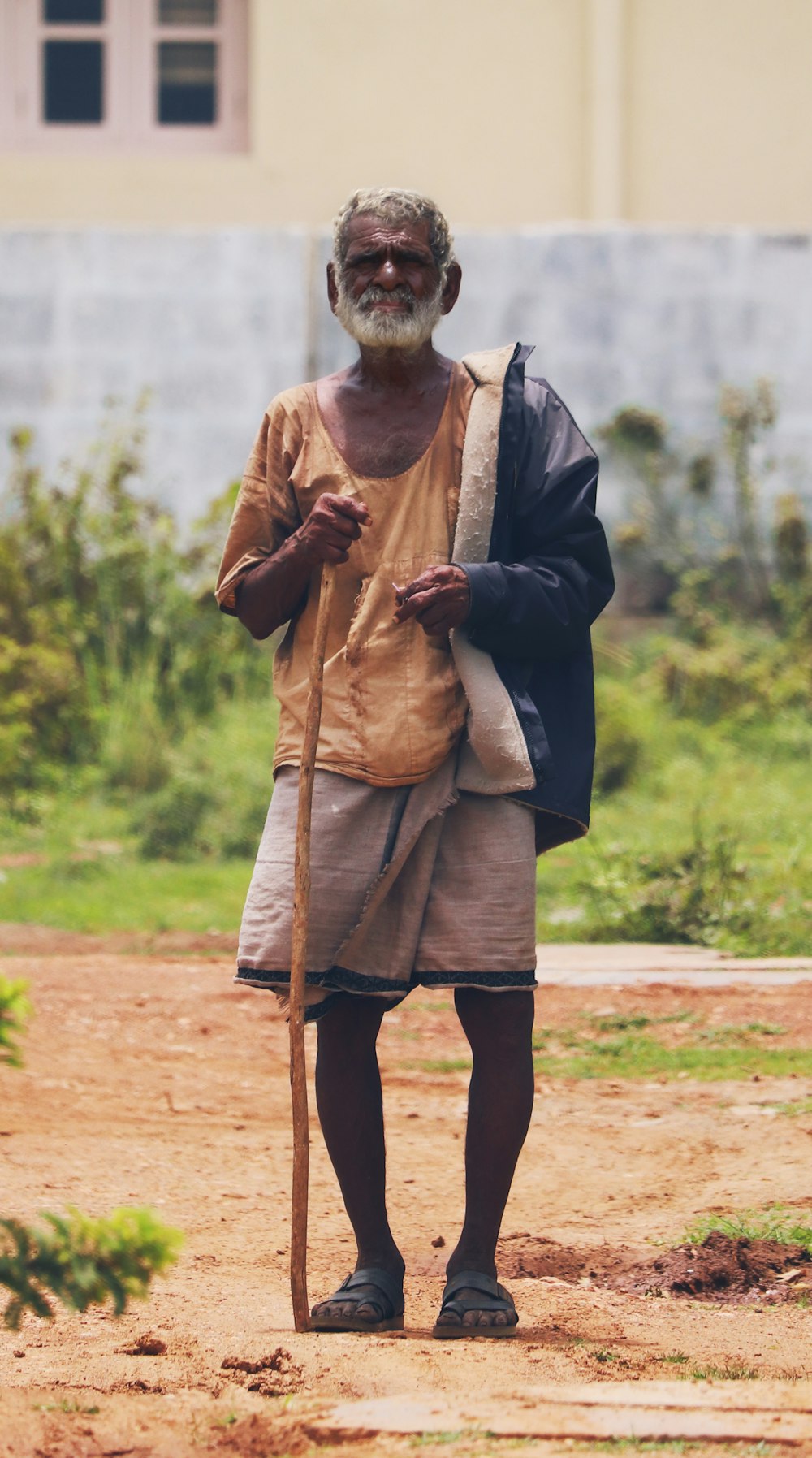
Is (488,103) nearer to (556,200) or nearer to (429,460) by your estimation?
(556,200)

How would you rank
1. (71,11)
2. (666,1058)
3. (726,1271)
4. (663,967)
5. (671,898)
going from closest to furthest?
(726,1271)
(666,1058)
(663,967)
(671,898)
(71,11)

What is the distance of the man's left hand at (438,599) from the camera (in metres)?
2.78

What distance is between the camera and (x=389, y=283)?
9.44 feet

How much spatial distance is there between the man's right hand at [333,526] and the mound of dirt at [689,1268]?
1.32m

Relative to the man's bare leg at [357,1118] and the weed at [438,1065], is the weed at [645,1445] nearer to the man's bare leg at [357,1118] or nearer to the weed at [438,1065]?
the man's bare leg at [357,1118]

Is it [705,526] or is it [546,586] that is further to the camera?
[705,526]

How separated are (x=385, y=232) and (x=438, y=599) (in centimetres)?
60

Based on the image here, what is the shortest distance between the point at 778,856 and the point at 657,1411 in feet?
16.5

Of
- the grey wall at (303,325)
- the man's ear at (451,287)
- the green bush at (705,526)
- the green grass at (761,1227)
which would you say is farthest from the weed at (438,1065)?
the grey wall at (303,325)

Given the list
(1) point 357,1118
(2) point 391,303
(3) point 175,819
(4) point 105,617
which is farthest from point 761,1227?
(4) point 105,617

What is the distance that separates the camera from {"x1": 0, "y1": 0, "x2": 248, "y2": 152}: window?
11.6 metres

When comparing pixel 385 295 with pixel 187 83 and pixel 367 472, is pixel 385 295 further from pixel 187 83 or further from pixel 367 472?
pixel 187 83

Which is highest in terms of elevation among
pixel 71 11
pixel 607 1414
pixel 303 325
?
pixel 71 11

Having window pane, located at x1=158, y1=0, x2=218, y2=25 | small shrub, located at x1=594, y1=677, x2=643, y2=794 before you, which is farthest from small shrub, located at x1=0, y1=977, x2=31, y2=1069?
window pane, located at x1=158, y1=0, x2=218, y2=25
